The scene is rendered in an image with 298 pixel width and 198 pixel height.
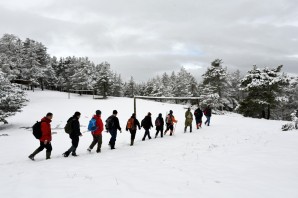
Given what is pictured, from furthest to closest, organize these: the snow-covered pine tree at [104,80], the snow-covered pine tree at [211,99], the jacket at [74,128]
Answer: the snow-covered pine tree at [104,80], the snow-covered pine tree at [211,99], the jacket at [74,128]

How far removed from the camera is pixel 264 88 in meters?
40.6

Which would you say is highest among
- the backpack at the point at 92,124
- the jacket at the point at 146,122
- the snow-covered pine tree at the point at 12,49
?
the snow-covered pine tree at the point at 12,49

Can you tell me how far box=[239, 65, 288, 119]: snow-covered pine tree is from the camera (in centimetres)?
3959

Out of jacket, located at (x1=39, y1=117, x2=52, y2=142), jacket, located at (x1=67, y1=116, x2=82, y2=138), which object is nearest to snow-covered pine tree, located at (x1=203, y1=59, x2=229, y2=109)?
jacket, located at (x1=67, y1=116, x2=82, y2=138)

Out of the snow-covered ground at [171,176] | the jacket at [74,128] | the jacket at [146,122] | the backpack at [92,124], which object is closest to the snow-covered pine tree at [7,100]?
the jacket at [146,122]

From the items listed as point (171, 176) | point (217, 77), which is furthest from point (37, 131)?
point (217, 77)

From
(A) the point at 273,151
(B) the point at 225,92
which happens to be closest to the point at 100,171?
(A) the point at 273,151

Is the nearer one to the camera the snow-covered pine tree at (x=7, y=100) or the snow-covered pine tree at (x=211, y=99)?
the snow-covered pine tree at (x=7, y=100)

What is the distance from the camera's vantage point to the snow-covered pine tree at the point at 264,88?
39.6m

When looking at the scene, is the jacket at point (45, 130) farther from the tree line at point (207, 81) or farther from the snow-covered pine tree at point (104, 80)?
the snow-covered pine tree at point (104, 80)

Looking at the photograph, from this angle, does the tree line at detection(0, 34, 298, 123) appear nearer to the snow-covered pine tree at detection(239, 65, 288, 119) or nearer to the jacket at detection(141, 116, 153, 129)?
the snow-covered pine tree at detection(239, 65, 288, 119)

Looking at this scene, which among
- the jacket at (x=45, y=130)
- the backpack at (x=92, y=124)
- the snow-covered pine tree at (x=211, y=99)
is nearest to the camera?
the jacket at (x=45, y=130)

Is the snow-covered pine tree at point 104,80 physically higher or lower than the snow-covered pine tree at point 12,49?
lower

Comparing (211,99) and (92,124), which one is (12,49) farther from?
(92,124)
